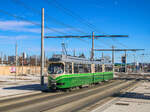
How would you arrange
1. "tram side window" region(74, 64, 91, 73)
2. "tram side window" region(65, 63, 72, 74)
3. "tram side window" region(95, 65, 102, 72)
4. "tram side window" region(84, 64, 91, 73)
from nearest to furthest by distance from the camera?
"tram side window" region(65, 63, 72, 74) → "tram side window" region(74, 64, 91, 73) → "tram side window" region(84, 64, 91, 73) → "tram side window" region(95, 65, 102, 72)

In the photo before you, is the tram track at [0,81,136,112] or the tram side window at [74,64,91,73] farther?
the tram side window at [74,64,91,73]

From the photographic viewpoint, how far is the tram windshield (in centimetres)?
2063

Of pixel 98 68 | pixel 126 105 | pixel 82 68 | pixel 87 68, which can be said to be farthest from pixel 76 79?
pixel 126 105

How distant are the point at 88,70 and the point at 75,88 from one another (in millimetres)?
3471

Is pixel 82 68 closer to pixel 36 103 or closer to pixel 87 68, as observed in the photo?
pixel 87 68

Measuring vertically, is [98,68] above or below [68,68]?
below

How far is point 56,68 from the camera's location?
820 inches

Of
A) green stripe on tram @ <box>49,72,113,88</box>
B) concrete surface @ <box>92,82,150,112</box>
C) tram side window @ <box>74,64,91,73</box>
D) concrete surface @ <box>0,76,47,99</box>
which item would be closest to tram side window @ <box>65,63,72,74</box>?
green stripe on tram @ <box>49,72,113,88</box>

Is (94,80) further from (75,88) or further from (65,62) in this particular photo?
(65,62)

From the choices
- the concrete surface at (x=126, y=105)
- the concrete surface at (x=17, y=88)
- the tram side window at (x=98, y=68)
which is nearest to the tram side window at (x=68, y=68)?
the concrete surface at (x=17, y=88)

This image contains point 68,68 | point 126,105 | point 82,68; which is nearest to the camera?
point 126,105

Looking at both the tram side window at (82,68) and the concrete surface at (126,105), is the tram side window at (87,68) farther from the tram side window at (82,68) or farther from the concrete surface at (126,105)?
the concrete surface at (126,105)

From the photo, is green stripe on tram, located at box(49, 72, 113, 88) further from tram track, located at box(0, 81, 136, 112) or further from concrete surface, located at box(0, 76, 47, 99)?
tram track, located at box(0, 81, 136, 112)

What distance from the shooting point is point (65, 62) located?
68.4 feet
